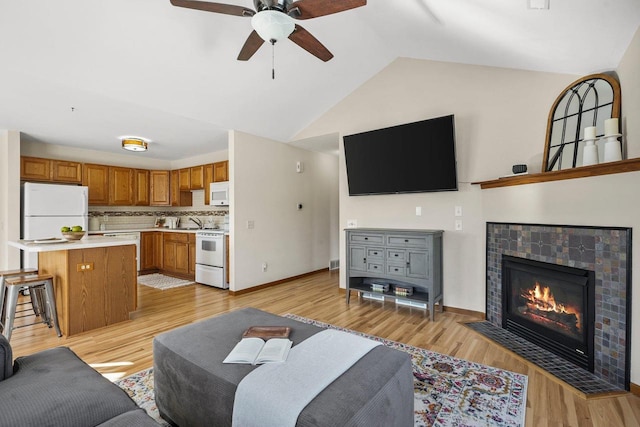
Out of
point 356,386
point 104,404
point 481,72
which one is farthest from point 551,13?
point 104,404

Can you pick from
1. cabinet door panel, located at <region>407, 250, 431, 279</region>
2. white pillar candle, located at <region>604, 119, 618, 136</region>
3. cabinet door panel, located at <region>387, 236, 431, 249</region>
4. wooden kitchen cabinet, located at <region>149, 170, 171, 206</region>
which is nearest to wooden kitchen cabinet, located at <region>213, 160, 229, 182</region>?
wooden kitchen cabinet, located at <region>149, 170, 171, 206</region>

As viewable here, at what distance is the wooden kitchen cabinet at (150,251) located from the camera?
5965mm

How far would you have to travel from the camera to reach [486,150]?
3.35m

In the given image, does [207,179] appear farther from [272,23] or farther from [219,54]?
[272,23]

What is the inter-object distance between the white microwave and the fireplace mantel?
12.5ft

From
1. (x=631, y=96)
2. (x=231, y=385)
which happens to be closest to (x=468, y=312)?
(x=631, y=96)

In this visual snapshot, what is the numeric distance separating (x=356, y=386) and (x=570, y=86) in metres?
3.21

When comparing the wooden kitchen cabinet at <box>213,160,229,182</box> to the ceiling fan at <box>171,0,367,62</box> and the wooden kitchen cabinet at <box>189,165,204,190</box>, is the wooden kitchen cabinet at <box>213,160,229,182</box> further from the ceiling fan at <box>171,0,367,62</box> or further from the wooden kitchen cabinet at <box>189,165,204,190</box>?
the ceiling fan at <box>171,0,367,62</box>

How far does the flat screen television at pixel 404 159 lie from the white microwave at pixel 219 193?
216 centimetres

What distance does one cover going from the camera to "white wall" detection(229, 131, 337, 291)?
451 centimetres

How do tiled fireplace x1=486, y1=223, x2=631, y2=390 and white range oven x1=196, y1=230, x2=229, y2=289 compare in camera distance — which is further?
white range oven x1=196, y1=230, x2=229, y2=289

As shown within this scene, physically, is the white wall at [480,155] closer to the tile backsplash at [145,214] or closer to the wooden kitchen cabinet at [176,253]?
the wooden kitchen cabinet at [176,253]

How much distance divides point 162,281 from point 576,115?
610 cm

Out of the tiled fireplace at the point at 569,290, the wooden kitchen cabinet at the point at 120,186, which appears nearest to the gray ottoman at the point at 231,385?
the tiled fireplace at the point at 569,290
